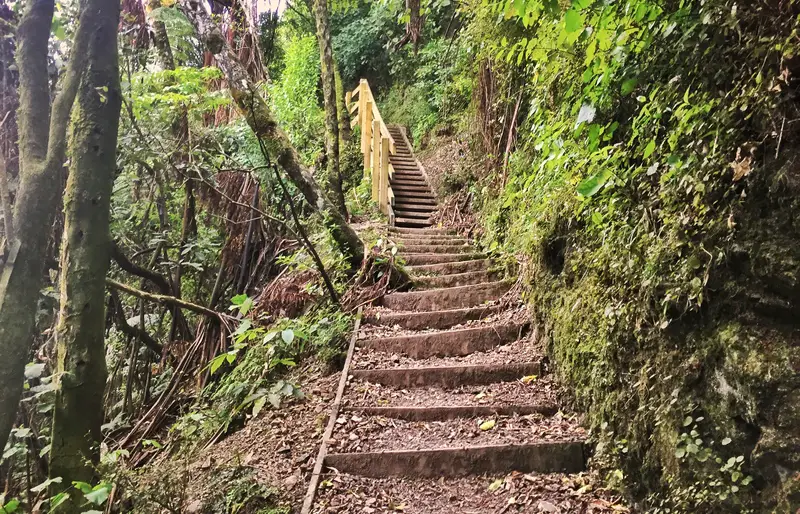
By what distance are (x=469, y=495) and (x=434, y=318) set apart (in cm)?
214

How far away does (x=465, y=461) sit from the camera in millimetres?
2975

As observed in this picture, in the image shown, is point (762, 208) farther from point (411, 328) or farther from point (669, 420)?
point (411, 328)

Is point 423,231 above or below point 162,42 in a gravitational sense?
below

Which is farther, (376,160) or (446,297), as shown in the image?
(376,160)

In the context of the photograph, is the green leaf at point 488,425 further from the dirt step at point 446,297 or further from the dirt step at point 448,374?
the dirt step at point 446,297

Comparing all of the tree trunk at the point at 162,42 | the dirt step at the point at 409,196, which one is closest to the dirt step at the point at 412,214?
the dirt step at the point at 409,196

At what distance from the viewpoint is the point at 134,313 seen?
7.55 meters

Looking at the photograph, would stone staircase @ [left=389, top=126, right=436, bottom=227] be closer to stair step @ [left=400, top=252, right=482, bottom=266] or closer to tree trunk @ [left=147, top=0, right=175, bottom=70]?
stair step @ [left=400, top=252, right=482, bottom=266]

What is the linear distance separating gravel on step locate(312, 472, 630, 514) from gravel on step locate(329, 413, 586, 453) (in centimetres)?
23

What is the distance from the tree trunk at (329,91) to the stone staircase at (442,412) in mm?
2798

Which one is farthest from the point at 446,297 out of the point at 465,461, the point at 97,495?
the point at 97,495

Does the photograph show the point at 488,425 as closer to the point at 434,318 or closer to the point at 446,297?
the point at 434,318

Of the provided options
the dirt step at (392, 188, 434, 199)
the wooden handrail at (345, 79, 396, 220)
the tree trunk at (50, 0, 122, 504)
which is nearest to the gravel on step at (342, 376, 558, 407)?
the tree trunk at (50, 0, 122, 504)

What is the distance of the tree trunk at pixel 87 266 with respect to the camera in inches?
91.5
